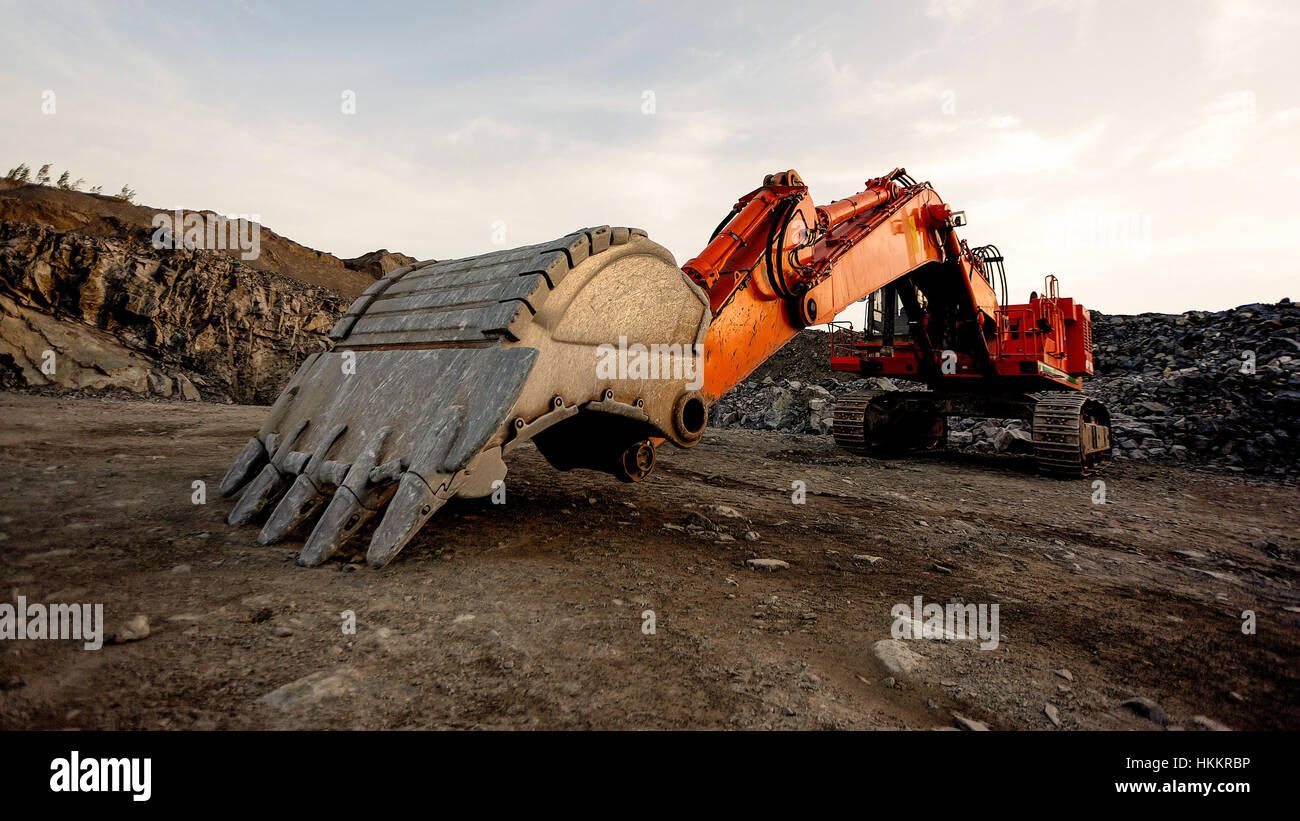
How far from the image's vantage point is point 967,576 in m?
3.26

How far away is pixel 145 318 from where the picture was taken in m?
12.5

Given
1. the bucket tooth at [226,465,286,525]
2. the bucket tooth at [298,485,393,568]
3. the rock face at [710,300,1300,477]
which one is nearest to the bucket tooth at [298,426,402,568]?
the bucket tooth at [298,485,393,568]

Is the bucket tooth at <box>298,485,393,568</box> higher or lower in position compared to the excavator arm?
lower

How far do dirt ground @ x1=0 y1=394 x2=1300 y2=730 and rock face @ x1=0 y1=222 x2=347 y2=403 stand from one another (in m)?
7.84

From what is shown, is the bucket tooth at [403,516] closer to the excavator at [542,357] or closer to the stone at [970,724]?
the excavator at [542,357]

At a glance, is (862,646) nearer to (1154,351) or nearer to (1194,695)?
(1194,695)

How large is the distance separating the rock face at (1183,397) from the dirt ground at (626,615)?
4990 mm

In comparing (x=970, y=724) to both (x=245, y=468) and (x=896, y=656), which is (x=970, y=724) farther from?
(x=245, y=468)

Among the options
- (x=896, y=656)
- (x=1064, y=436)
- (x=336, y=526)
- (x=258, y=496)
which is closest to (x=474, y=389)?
(x=336, y=526)

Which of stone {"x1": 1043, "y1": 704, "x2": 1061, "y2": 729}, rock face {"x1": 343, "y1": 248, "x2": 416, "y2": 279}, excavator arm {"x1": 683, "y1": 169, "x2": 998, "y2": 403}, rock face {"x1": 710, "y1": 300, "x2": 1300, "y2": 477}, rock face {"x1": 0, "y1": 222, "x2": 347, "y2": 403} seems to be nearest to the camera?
stone {"x1": 1043, "y1": 704, "x2": 1061, "y2": 729}

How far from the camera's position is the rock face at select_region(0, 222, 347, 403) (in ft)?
35.3

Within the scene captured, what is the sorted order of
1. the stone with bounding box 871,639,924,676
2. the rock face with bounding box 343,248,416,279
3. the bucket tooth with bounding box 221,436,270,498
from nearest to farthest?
the stone with bounding box 871,639,924,676
the bucket tooth with bounding box 221,436,270,498
the rock face with bounding box 343,248,416,279

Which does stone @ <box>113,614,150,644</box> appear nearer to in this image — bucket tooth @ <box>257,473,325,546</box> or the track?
bucket tooth @ <box>257,473,325,546</box>
